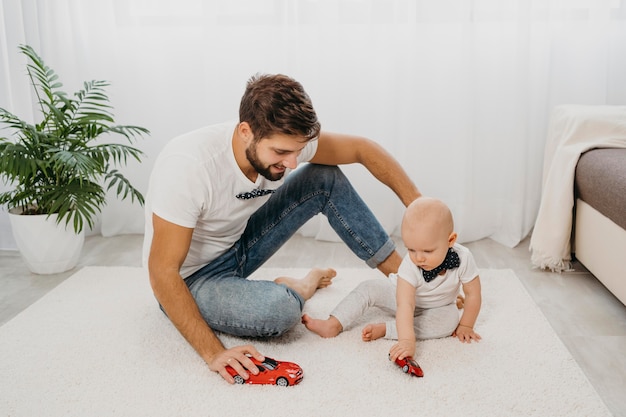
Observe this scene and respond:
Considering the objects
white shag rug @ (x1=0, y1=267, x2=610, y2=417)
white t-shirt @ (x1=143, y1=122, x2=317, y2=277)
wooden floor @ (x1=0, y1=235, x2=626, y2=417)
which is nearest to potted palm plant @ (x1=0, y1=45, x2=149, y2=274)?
wooden floor @ (x1=0, y1=235, x2=626, y2=417)

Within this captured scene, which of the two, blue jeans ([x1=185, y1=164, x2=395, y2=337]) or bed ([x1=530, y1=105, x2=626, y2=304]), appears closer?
blue jeans ([x1=185, y1=164, x2=395, y2=337])

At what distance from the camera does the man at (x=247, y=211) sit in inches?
66.6

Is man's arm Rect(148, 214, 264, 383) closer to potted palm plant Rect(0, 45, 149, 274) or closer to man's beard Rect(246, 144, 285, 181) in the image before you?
man's beard Rect(246, 144, 285, 181)

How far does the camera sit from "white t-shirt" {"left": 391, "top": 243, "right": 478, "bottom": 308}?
1.87 meters

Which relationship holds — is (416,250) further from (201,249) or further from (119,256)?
(119,256)

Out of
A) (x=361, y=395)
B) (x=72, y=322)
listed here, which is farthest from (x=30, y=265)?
(x=361, y=395)

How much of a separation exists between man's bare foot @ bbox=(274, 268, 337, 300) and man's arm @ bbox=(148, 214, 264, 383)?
0.51m

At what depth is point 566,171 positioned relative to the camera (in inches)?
97.6

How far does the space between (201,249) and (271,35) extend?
1.39 m

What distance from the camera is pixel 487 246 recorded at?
2945mm

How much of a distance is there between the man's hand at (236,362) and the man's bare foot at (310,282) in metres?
0.50

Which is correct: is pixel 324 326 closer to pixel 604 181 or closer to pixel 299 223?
pixel 299 223

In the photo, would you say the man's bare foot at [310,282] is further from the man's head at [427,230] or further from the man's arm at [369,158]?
the man's head at [427,230]

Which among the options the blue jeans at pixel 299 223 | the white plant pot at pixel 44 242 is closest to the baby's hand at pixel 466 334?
the blue jeans at pixel 299 223
